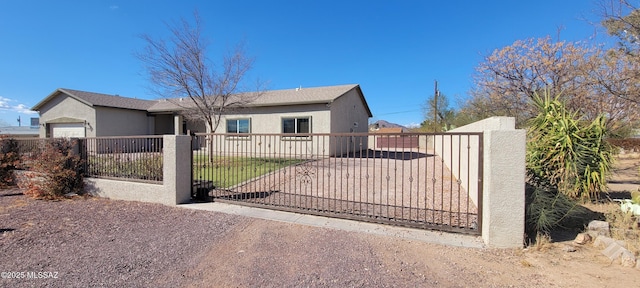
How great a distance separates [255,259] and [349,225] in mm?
1850

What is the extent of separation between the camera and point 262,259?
11.6ft

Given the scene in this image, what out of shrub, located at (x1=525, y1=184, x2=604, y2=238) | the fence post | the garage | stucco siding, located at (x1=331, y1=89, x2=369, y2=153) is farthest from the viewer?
the garage

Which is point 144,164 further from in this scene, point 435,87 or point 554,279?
point 435,87

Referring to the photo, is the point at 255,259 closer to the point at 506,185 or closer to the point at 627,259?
the point at 506,185

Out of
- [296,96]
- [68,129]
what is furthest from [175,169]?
[68,129]

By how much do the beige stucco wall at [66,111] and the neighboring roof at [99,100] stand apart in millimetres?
338

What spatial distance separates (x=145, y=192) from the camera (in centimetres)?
638

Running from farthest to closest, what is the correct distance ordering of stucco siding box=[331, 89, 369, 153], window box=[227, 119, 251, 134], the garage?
the garage, window box=[227, 119, 251, 134], stucco siding box=[331, 89, 369, 153]

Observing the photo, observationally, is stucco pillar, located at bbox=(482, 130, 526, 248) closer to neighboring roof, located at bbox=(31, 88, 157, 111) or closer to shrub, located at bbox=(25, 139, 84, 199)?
shrub, located at bbox=(25, 139, 84, 199)

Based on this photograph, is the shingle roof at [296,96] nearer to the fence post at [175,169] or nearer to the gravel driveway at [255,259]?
the fence post at [175,169]

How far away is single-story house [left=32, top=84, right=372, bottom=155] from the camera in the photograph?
51.9 ft

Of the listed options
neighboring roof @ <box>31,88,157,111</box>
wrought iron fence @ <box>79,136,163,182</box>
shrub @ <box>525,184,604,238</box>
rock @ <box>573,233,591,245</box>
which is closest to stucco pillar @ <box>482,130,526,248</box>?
shrub @ <box>525,184,604,238</box>

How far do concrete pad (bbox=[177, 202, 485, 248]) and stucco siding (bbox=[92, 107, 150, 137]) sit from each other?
17.0m

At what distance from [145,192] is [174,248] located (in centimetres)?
327
